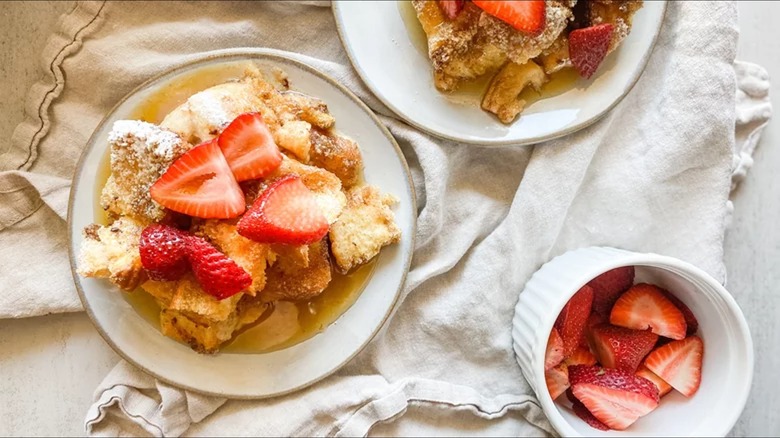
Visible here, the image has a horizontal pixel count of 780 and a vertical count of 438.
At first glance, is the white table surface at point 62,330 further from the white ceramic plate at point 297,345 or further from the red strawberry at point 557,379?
the red strawberry at point 557,379

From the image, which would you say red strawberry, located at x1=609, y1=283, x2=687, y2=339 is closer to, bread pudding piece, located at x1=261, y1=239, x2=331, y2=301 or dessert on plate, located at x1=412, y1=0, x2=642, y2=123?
dessert on plate, located at x1=412, y1=0, x2=642, y2=123

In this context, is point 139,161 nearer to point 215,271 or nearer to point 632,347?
point 215,271

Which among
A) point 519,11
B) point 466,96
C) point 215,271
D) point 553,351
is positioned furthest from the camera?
point 466,96

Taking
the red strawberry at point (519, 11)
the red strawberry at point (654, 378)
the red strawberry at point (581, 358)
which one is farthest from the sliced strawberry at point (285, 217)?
the red strawberry at point (654, 378)

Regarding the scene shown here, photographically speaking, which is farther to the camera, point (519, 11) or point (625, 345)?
point (625, 345)

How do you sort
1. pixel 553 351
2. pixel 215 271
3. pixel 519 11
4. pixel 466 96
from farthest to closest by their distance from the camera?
pixel 466 96 → pixel 553 351 → pixel 519 11 → pixel 215 271

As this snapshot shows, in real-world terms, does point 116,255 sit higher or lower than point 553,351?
higher

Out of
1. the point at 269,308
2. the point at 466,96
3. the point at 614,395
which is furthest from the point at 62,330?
the point at 614,395

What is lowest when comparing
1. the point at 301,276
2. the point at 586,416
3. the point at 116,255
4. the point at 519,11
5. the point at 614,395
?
the point at 586,416
